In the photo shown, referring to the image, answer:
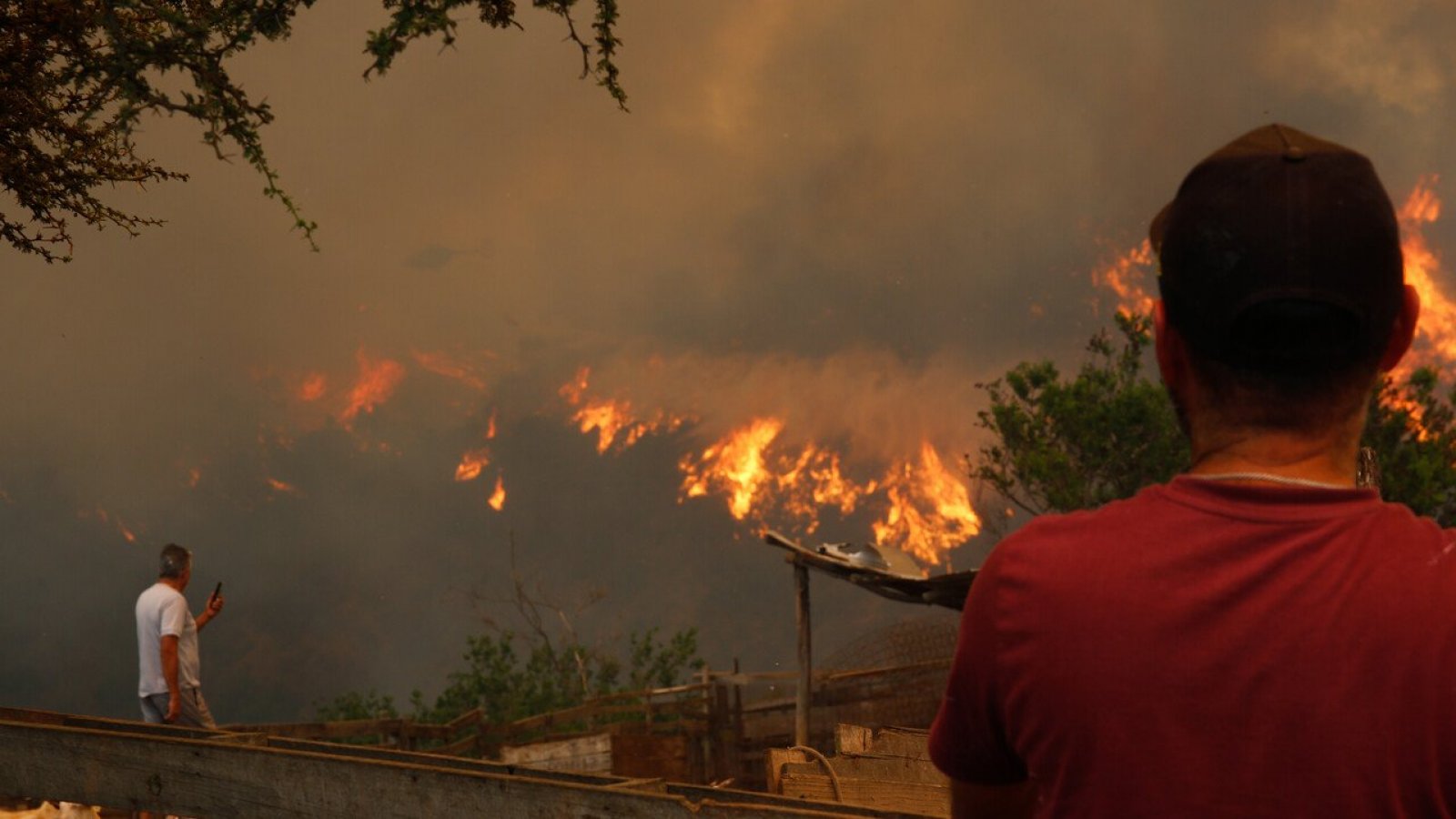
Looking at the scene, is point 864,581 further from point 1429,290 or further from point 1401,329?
point 1429,290

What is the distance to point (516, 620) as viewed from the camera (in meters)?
122

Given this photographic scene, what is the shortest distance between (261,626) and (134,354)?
2747cm

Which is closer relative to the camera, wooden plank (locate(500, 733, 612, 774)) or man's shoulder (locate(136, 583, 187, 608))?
man's shoulder (locate(136, 583, 187, 608))

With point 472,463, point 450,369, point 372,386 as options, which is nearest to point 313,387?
point 372,386

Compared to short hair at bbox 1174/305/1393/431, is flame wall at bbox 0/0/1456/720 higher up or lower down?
higher up

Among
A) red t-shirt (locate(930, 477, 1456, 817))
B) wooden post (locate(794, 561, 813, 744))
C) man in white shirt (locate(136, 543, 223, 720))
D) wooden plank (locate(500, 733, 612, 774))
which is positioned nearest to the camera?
red t-shirt (locate(930, 477, 1456, 817))

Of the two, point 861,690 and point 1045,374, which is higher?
point 1045,374

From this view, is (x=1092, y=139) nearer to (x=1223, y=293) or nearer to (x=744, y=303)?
(x=744, y=303)

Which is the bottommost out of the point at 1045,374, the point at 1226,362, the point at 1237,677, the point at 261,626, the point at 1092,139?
the point at 1237,677

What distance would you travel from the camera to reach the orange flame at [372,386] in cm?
11375

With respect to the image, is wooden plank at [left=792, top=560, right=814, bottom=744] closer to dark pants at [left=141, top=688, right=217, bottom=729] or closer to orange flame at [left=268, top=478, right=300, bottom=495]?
dark pants at [left=141, top=688, right=217, bottom=729]

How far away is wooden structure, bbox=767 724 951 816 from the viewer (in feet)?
16.8

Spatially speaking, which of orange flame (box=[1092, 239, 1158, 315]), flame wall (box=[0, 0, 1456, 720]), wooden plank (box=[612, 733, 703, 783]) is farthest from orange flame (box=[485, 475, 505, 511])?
wooden plank (box=[612, 733, 703, 783])

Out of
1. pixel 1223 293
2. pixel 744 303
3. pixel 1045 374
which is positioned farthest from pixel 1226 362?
pixel 744 303
